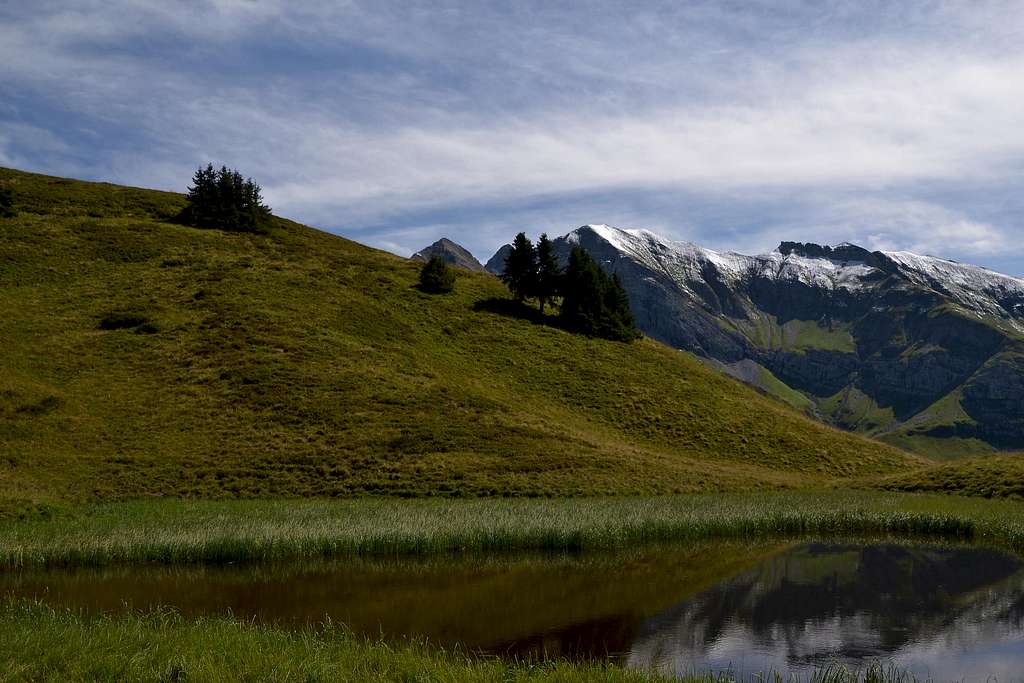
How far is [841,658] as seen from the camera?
50.5ft

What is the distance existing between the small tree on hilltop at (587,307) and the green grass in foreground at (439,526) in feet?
178

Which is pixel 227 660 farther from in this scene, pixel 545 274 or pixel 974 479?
pixel 545 274

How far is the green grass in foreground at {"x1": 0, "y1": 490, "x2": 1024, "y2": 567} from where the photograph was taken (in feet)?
84.5

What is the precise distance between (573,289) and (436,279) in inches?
657

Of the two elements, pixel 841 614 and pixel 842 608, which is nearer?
pixel 841 614

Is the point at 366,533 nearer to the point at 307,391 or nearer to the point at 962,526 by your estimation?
the point at 962,526

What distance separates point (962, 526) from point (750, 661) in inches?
798

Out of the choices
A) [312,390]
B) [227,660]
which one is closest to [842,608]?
[227,660]

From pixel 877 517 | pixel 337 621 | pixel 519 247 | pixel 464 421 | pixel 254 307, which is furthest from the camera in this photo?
pixel 519 247

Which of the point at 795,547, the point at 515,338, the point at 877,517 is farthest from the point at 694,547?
the point at 515,338

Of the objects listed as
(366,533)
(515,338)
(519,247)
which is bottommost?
(366,533)

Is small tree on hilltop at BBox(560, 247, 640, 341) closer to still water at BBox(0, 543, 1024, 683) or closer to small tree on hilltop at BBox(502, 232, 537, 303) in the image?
small tree on hilltop at BBox(502, 232, 537, 303)

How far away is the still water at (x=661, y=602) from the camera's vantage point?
16016mm

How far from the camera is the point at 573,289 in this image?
9431 cm
